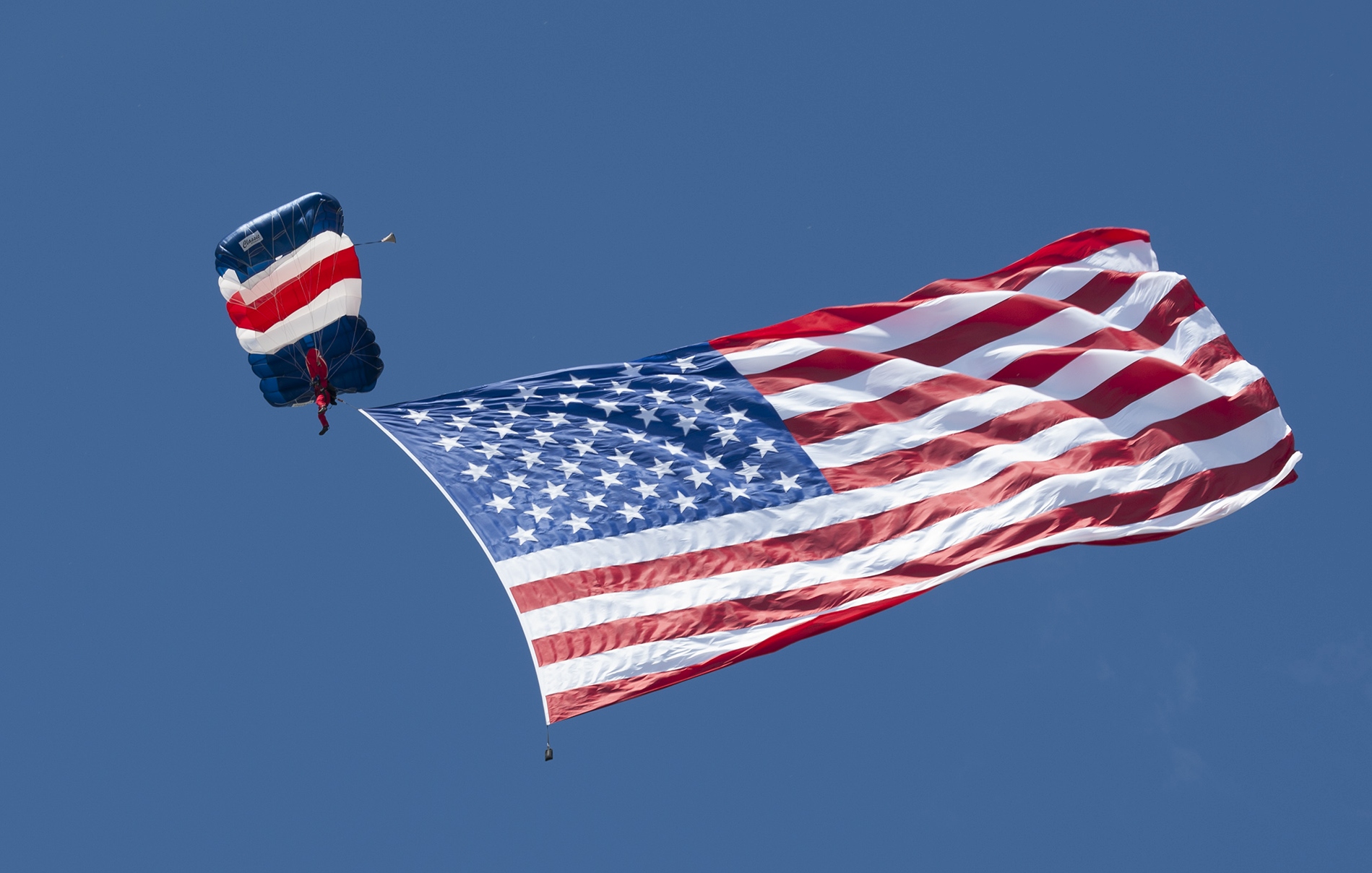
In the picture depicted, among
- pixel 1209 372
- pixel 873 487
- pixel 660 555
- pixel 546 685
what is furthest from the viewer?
pixel 1209 372

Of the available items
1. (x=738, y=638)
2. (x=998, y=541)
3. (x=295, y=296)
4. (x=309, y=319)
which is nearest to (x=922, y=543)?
(x=998, y=541)

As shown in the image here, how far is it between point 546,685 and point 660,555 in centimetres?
297

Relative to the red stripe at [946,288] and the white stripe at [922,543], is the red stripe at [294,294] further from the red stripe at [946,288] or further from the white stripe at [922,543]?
the white stripe at [922,543]

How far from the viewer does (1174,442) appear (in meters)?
30.2

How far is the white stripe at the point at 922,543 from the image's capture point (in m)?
26.4

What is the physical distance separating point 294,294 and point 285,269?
0.40 m

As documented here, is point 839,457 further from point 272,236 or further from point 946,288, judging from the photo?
point 272,236

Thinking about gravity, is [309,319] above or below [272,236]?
below

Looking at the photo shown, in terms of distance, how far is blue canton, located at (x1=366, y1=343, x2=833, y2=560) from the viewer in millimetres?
27359

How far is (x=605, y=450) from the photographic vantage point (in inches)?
1134

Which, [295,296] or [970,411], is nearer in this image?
[295,296]

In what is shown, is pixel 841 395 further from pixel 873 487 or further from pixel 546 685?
pixel 546 685

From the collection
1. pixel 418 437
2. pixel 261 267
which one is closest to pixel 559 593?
pixel 418 437

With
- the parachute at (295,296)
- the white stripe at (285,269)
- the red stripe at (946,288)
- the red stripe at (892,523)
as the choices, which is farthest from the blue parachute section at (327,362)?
the red stripe at (892,523)
